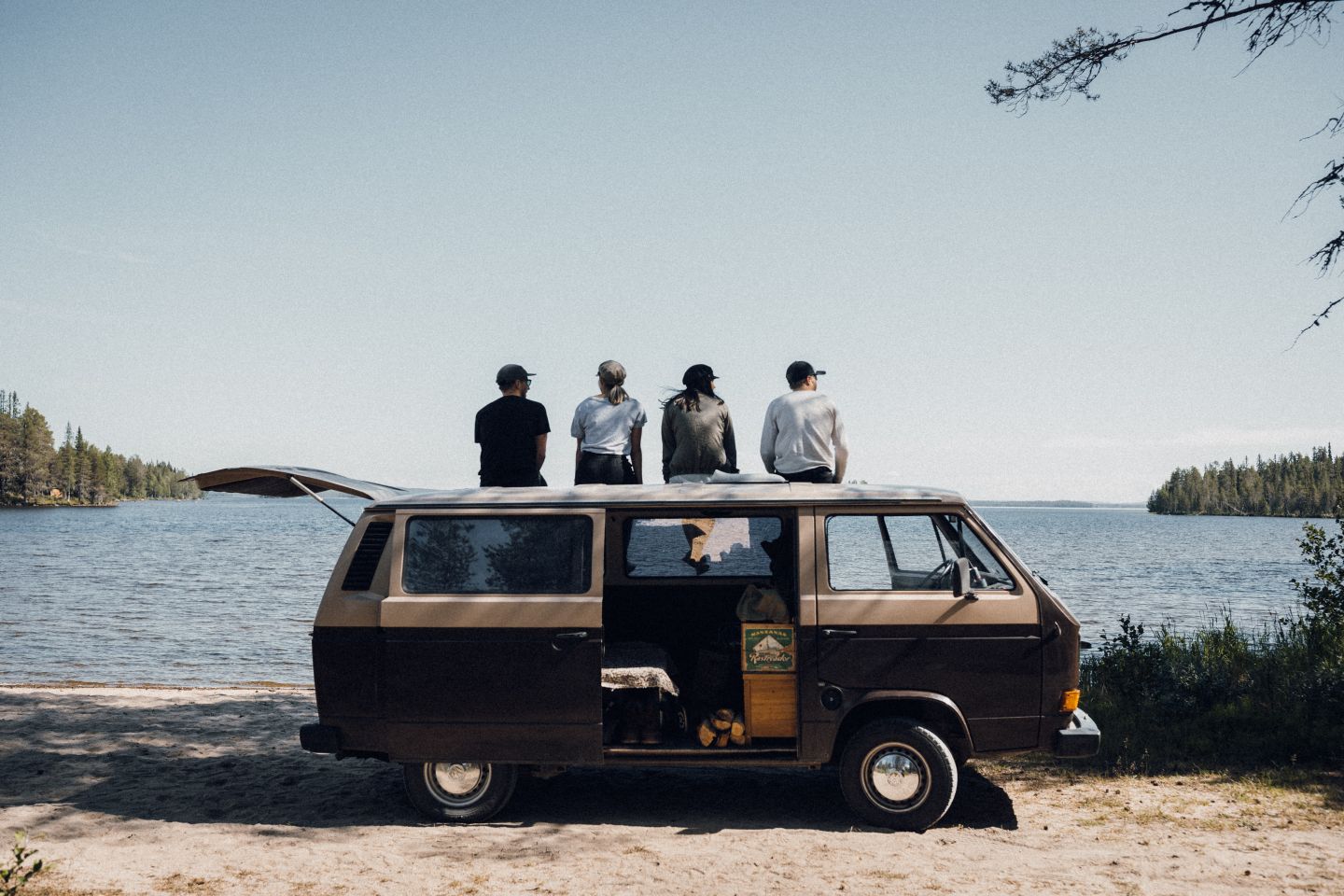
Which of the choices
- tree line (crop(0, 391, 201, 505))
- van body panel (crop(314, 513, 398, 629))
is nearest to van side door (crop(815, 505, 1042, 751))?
van body panel (crop(314, 513, 398, 629))

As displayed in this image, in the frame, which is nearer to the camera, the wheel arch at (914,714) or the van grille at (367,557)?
the wheel arch at (914,714)

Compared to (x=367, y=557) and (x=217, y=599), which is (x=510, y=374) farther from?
(x=217, y=599)

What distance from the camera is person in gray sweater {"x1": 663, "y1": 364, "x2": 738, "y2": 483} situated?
28.3 feet

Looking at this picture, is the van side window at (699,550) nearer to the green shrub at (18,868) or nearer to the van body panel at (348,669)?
the van body panel at (348,669)

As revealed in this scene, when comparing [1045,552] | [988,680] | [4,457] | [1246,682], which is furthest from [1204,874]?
[4,457]

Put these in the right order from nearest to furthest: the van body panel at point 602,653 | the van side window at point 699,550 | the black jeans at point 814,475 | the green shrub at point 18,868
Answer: the green shrub at point 18,868
the van body panel at point 602,653
the van side window at point 699,550
the black jeans at point 814,475

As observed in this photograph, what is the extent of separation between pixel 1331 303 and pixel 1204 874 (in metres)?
6.08

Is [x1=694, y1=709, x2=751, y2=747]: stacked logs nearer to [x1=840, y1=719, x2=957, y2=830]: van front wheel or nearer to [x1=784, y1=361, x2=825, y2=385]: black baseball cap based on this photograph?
[x1=840, y1=719, x2=957, y2=830]: van front wheel

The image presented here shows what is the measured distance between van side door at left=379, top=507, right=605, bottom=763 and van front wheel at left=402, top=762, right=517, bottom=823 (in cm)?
22

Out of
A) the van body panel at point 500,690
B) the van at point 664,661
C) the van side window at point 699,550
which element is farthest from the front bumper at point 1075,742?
the van body panel at point 500,690

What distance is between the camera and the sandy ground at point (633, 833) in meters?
5.98

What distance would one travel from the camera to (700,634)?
809cm

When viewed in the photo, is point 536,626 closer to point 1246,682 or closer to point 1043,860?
point 1043,860

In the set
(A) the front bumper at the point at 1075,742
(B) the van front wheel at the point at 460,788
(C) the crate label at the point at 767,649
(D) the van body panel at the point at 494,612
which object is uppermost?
(D) the van body panel at the point at 494,612
